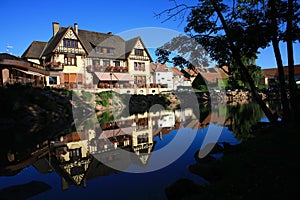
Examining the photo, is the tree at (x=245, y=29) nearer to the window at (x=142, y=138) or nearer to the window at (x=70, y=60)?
the window at (x=142, y=138)

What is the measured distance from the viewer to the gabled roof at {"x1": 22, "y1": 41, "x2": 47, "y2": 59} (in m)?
34.2

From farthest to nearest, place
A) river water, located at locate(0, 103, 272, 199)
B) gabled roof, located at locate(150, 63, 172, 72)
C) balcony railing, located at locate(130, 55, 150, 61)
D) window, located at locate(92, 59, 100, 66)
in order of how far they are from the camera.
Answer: gabled roof, located at locate(150, 63, 172, 72) → balcony railing, located at locate(130, 55, 150, 61) → window, located at locate(92, 59, 100, 66) → river water, located at locate(0, 103, 272, 199)

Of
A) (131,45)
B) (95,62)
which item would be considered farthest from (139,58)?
(95,62)

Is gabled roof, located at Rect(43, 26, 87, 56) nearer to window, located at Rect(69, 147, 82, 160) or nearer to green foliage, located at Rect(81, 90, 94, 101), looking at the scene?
green foliage, located at Rect(81, 90, 94, 101)

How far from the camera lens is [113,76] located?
120 ft

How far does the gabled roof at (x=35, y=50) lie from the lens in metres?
34.2

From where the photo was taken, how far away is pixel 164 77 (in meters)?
52.2

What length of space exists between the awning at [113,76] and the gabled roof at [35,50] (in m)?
8.72

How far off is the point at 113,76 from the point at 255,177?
1309 inches

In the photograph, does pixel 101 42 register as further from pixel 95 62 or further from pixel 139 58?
pixel 139 58

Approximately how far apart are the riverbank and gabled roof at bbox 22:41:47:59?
112 ft

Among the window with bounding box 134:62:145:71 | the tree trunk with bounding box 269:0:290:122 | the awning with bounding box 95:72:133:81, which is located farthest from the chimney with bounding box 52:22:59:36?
the tree trunk with bounding box 269:0:290:122

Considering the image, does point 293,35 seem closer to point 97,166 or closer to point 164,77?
point 97,166

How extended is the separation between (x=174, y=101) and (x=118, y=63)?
1094cm
